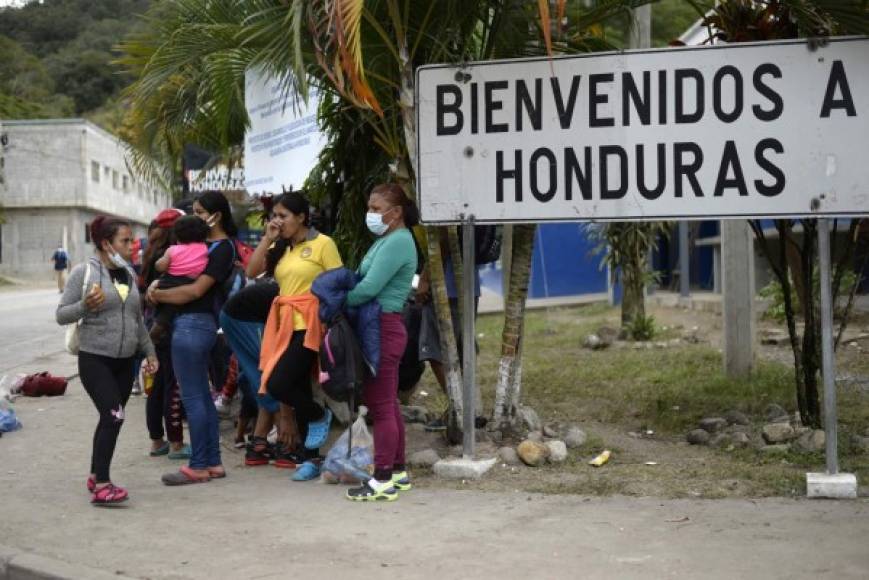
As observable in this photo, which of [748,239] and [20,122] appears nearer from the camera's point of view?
[748,239]

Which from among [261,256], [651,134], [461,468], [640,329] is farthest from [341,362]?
[640,329]

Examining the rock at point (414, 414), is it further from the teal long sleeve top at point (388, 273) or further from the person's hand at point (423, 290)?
the teal long sleeve top at point (388, 273)

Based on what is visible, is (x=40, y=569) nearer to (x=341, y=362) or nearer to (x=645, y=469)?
(x=341, y=362)

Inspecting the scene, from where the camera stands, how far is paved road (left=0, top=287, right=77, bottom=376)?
1384 cm

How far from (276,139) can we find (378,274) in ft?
12.8

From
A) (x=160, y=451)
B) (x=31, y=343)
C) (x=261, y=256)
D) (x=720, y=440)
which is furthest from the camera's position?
(x=31, y=343)

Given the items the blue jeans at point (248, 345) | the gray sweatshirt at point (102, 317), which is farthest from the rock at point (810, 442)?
the gray sweatshirt at point (102, 317)

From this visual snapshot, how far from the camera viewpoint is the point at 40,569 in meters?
5.11

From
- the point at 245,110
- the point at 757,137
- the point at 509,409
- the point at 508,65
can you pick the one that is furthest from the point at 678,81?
the point at 245,110

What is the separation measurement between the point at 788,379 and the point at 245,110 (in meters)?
5.45

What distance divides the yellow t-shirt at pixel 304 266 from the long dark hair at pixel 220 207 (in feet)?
2.15

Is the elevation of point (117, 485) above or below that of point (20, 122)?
below

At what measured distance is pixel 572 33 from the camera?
7.49m

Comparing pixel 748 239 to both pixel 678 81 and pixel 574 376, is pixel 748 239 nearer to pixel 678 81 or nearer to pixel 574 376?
pixel 574 376
